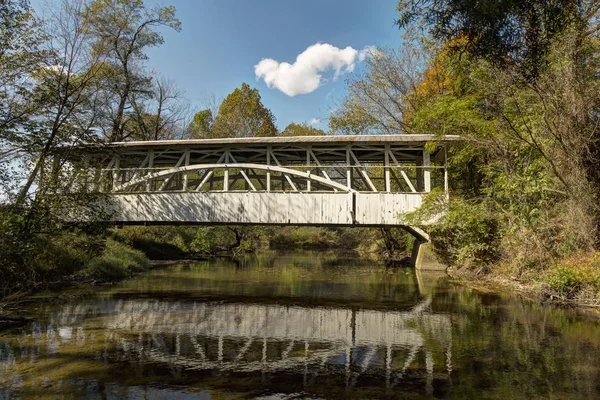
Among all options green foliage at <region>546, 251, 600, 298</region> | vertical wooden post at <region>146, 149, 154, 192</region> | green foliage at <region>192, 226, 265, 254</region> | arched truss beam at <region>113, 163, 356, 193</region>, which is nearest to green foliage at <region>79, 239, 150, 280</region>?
arched truss beam at <region>113, 163, 356, 193</region>

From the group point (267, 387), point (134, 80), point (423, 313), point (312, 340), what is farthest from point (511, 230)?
point (134, 80)

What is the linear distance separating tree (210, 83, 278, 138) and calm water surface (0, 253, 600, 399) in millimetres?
23250

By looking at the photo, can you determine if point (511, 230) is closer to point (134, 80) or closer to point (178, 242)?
point (178, 242)

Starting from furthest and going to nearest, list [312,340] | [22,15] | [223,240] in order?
[223,240] < [22,15] < [312,340]

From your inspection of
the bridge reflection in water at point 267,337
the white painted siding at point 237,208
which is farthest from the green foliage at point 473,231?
the bridge reflection in water at point 267,337

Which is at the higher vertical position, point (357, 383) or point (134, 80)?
point (134, 80)

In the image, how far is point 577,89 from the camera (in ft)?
29.0

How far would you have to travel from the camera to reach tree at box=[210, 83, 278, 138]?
30734 millimetres

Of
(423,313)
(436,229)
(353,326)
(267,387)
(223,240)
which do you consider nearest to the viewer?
(267,387)

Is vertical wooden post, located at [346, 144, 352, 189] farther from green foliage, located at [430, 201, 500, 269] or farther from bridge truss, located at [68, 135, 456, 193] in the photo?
green foliage, located at [430, 201, 500, 269]

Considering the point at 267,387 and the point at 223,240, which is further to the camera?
the point at 223,240

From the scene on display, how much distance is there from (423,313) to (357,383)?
12.9 ft

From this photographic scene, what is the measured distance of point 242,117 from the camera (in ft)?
102

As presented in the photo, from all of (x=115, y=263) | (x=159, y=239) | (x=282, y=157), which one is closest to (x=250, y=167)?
(x=282, y=157)
